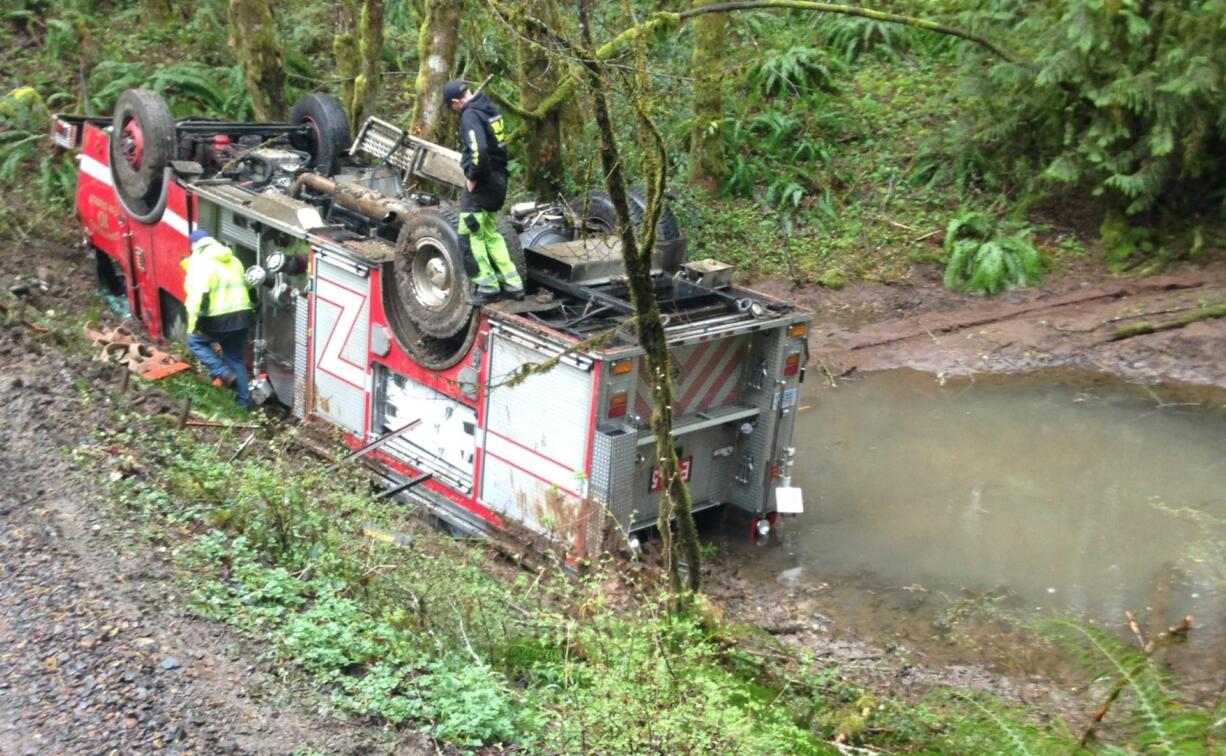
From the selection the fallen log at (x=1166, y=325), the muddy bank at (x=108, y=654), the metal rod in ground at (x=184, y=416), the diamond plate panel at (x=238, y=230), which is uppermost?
the diamond plate panel at (x=238, y=230)

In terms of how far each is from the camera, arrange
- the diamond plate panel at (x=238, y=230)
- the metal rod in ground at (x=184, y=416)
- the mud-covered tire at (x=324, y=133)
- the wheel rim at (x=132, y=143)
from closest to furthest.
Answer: the metal rod in ground at (x=184, y=416)
the diamond plate panel at (x=238, y=230)
the wheel rim at (x=132, y=143)
the mud-covered tire at (x=324, y=133)

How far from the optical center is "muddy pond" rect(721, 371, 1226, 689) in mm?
7688

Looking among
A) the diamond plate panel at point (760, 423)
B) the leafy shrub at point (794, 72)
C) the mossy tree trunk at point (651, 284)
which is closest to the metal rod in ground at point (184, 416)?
the mossy tree trunk at point (651, 284)

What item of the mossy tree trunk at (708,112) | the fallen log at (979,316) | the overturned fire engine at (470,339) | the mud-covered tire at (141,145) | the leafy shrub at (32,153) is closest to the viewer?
the overturned fire engine at (470,339)

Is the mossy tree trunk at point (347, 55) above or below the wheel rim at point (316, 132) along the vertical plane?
above

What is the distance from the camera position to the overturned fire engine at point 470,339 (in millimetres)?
7641

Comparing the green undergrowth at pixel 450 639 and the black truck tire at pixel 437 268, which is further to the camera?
the black truck tire at pixel 437 268

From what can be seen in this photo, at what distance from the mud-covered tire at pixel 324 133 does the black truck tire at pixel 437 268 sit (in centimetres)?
247

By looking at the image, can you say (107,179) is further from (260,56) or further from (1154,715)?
(1154,715)

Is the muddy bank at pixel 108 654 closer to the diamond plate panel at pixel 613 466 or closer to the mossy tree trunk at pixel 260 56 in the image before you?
the diamond plate panel at pixel 613 466

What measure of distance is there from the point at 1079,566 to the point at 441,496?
421 cm

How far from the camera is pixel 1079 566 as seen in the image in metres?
8.30

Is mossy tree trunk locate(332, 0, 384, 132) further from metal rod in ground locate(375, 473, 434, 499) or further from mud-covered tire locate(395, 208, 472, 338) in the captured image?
metal rod in ground locate(375, 473, 434, 499)

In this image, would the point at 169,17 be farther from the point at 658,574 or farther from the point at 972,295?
the point at 658,574
